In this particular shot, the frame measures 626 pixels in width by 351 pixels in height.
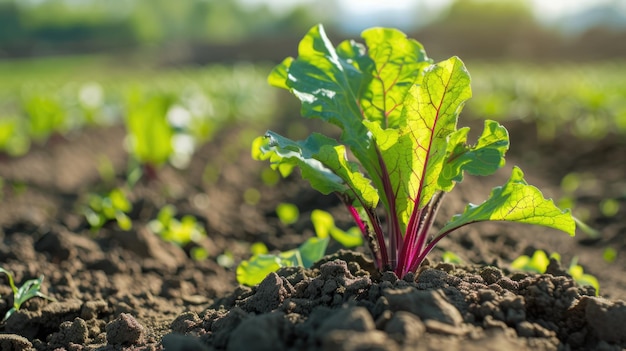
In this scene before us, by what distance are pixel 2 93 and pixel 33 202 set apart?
460 inches

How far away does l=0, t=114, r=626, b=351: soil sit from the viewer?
4.74 ft

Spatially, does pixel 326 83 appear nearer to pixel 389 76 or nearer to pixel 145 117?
pixel 389 76

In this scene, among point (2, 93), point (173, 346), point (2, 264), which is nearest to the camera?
point (173, 346)

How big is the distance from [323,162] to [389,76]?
0.51m

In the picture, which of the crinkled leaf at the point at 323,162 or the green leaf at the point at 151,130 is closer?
the crinkled leaf at the point at 323,162

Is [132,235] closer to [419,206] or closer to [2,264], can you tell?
[2,264]

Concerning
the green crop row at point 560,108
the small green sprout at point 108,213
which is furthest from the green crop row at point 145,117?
the green crop row at point 560,108

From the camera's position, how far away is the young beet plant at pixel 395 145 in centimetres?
188

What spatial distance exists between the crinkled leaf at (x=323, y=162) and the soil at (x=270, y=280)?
24cm

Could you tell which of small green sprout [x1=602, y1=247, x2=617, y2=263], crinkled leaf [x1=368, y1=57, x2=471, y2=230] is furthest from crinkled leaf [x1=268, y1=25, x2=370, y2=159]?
small green sprout [x1=602, y1=247, x2=617, y2=263]

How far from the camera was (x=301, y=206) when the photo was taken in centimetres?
438

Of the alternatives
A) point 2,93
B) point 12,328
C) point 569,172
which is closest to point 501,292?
point 12,328

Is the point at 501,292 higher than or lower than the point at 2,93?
lower

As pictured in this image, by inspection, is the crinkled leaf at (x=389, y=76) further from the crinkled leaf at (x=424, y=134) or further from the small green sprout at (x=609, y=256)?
the small green sprout at (x=609, y=256)
